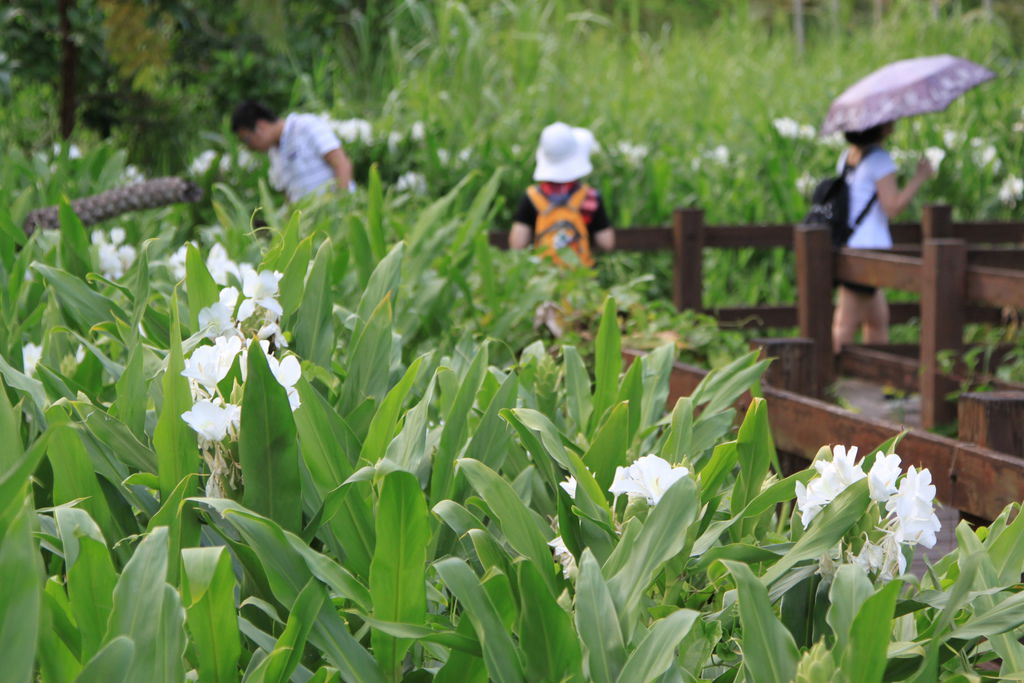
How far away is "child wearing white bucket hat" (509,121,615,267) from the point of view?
5477mm

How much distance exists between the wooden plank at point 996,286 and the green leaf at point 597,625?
361 cm

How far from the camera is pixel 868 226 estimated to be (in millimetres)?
6059

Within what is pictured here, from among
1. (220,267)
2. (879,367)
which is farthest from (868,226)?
(220,267)

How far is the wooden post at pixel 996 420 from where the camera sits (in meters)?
2.22

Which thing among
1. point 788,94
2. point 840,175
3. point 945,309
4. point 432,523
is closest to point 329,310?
point 432,523

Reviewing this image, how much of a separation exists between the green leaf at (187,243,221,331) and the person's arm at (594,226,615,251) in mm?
3794

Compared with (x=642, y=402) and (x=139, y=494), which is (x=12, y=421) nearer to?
(x=139, y=494)

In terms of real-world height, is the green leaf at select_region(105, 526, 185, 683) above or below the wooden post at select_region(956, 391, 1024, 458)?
above

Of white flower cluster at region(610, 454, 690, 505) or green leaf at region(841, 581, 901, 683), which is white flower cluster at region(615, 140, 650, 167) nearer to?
white flower cluster at region(610, 454, 690, 505)

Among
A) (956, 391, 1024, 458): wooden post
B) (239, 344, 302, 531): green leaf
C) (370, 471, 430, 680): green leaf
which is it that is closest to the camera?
(370, 471, 430, 680): green leaf

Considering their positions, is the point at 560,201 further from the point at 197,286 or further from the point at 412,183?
the point at 197,286

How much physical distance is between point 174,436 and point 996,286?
149 inches

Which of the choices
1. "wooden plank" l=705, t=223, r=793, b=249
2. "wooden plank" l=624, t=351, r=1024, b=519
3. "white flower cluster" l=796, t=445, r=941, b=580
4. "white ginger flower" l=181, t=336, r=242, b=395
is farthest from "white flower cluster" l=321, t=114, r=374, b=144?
"white flower cluster" l=796, t=445, r=941, b=580

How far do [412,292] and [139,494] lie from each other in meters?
1.63
